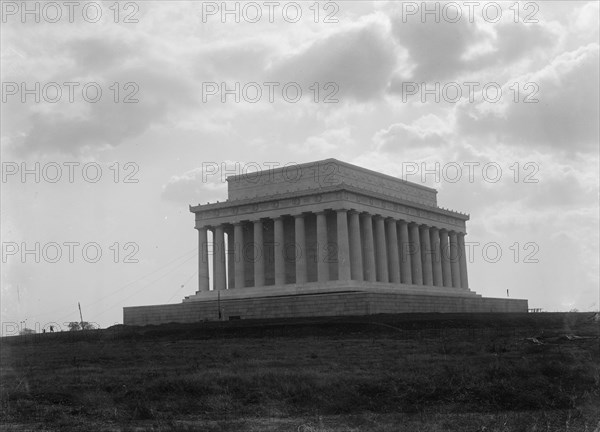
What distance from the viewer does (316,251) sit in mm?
74062

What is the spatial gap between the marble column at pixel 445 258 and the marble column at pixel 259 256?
23.3 metres

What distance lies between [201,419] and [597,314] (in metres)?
42.3

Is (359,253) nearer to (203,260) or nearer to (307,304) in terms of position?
(307,304)

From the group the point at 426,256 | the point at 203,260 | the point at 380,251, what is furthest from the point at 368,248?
the point at 203,260

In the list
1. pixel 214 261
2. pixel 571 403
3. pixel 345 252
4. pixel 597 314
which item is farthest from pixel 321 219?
pixel 571 403

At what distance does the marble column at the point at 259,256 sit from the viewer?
75.1 meters

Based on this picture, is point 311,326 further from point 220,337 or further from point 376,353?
point 376,353

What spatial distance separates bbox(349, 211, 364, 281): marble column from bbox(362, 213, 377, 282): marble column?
1.60 m

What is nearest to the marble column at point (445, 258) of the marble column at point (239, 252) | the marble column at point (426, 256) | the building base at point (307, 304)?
the marble column at point (426, 256)

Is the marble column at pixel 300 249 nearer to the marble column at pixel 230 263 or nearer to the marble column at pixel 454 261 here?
the marble column at pixel 230 263

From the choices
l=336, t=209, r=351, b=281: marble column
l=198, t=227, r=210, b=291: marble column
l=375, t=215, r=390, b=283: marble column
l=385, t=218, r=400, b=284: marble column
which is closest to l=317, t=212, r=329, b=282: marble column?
l=336, t=209, r=351, b=281: marble column

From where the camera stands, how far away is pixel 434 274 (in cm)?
8762

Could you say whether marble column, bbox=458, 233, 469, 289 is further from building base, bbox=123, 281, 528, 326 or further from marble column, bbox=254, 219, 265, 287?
marble column, bbox=254, 219, 265, 287

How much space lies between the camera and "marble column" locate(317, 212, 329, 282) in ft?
234
